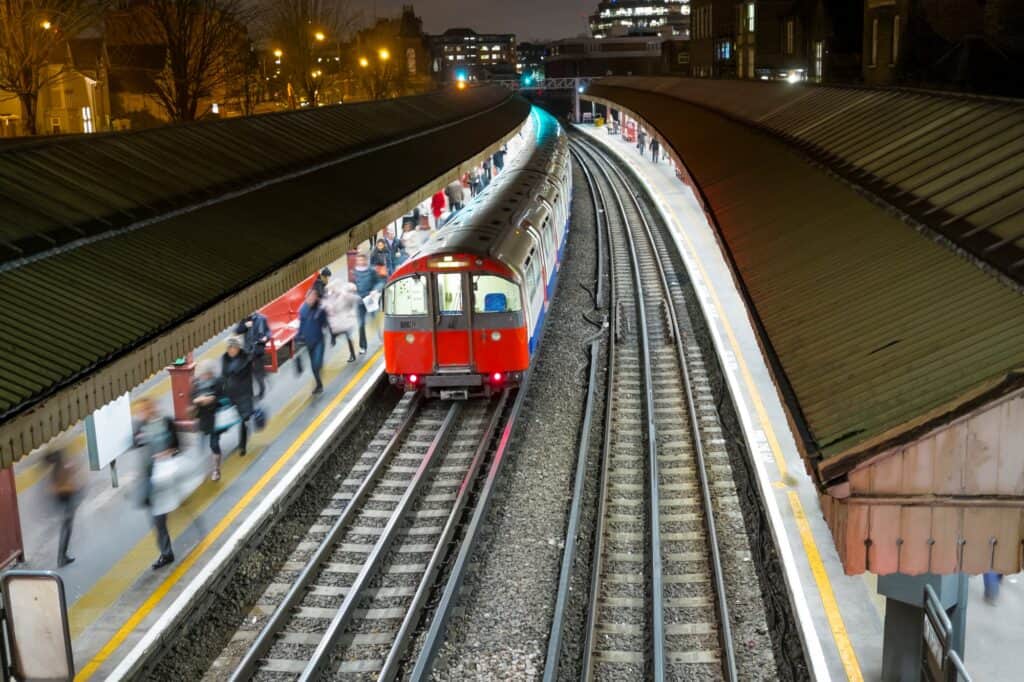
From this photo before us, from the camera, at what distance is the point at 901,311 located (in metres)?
6.88

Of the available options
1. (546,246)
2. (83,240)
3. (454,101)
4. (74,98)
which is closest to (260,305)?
(83,240)

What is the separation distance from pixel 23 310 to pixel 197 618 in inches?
117

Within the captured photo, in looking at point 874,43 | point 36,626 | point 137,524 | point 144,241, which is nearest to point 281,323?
point 137,524

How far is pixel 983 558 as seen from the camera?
525cm

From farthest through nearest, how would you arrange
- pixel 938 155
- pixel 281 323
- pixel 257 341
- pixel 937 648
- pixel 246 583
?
pixel 281 323
pixel 257 341
pixel 938 155
pixel 246 583
pixel 937 648

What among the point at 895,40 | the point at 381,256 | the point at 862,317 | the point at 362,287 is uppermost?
the point at 895,40

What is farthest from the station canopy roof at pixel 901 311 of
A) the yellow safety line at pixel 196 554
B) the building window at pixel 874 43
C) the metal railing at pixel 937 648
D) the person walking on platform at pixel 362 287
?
the building window at pixel 874 43

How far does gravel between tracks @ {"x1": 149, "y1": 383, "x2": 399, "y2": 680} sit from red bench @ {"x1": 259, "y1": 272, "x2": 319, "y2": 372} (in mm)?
3193

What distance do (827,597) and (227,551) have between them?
5510 mm

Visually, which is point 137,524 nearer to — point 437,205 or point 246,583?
point 246,583

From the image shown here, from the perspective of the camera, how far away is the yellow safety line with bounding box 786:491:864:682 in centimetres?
792

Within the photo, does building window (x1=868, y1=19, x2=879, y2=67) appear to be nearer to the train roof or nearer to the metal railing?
the train roof

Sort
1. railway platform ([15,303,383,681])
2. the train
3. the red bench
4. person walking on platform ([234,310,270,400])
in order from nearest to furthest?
railway platform ([15,303,383,681]), person walking on platform ([234,310,270,400]), the train, the red bench

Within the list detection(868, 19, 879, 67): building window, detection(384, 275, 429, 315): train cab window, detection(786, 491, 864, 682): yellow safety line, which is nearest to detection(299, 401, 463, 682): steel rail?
detection(384, 275, 429, 315): train cab window
